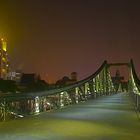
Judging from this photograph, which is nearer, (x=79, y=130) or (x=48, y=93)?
(x=79, y=130)

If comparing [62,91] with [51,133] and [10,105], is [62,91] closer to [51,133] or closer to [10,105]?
[10,105]

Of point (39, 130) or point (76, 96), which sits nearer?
point (39, 130)

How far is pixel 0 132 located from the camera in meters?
12.7

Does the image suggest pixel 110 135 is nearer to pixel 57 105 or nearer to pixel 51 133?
pixel 51 133

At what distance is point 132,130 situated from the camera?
13.5 meters

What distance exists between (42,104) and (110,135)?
1318 cm

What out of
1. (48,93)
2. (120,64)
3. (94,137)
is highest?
(120,64)

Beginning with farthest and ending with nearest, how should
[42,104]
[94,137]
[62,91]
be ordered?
[62,91] < [42,104] < [94,137]

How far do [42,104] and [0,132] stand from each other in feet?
39.8

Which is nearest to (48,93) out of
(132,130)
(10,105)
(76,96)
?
(10,105)

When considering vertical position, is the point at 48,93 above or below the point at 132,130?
above

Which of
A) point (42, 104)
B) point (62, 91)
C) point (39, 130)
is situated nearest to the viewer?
point (39, 130)

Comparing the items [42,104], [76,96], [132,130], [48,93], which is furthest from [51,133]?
[76,96]

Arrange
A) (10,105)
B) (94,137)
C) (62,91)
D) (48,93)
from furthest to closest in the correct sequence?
1. (62,91)
2. (48,93)
3. (10,105)
4. (94,137)
